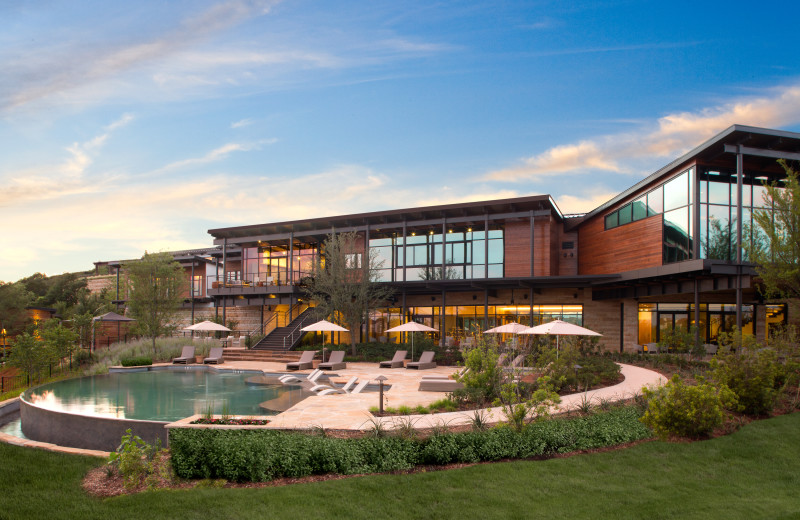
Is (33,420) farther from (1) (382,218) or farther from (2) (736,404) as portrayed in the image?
(1) (382,218)

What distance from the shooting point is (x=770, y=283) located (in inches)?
503

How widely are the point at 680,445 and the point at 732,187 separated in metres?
16.8

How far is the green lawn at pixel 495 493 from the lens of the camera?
5668mm

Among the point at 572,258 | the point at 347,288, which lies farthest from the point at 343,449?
the point at 572,258

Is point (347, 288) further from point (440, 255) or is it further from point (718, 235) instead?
point (718, 235)

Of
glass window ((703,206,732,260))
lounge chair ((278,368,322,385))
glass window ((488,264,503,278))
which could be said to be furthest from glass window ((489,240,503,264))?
lounge chair ((278,368,322,385))

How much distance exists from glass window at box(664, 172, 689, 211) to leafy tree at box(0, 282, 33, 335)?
131ft

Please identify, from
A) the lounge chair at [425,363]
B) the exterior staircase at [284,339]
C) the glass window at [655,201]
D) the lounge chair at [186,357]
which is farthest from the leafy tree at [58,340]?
the glass window at [655,201]

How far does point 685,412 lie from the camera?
8.18m

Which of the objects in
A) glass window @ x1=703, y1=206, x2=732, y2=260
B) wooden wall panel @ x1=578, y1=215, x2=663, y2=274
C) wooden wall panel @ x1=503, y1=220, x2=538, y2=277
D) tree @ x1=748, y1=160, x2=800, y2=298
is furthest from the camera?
wooden wall panel @ x1=503, y1=220, x2=538, y2=277

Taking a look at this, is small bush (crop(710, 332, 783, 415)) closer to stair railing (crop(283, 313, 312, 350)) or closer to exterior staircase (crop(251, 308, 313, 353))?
exterior staircase (crop(251, 308, 313, 353))

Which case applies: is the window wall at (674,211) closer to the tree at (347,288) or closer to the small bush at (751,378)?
the small bush at (751,378)

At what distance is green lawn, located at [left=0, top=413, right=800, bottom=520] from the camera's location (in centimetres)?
567

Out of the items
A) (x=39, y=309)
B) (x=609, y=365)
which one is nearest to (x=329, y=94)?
(x=609, y=365)
